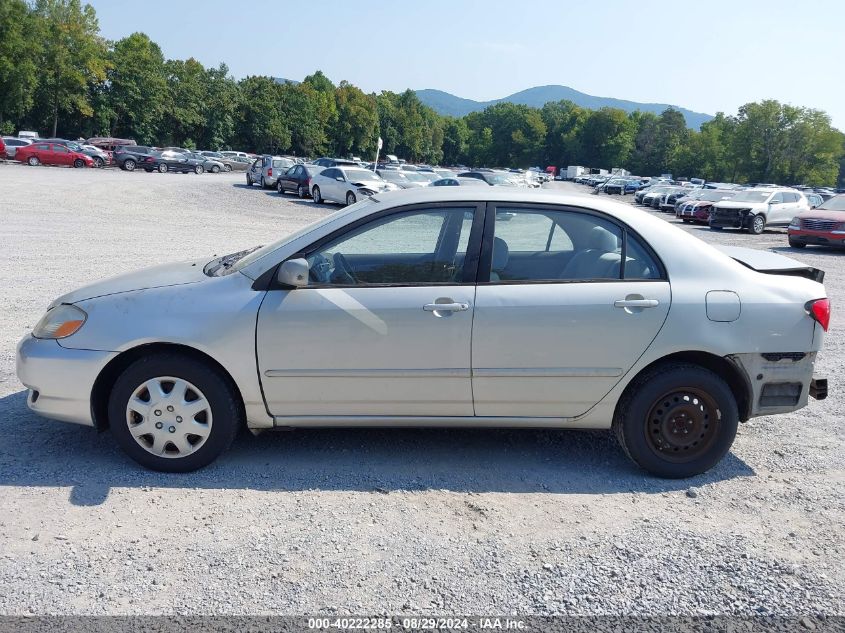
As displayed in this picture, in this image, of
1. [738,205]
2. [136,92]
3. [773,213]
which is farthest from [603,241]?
[136,92]

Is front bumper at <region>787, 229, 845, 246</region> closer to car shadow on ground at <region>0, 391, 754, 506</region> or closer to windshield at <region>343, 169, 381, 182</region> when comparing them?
windshield at <region>343, 169, 381, 182</region>

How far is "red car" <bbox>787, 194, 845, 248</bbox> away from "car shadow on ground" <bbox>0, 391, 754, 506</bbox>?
1687 cm

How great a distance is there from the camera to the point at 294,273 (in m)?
4.16

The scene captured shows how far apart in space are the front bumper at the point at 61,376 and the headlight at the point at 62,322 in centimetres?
5

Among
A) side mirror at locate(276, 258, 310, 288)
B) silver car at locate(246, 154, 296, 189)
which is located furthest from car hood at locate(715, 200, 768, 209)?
side mirror at locate(276, 258, 310, 288)

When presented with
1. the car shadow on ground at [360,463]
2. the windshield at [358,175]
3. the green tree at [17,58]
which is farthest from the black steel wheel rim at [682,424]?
the green tree at [17,58]

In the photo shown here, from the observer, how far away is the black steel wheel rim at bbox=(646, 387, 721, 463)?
434cm

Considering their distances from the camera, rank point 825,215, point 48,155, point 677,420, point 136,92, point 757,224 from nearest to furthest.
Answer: point 677,420 → point 825,215 → point 757,224 → point 48,155 → point 136,92

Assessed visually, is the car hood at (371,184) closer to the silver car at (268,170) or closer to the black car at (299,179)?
the black car at (299,179)

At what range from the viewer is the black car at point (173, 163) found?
51.0 m

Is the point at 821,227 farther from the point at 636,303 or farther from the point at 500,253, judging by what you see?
the point at 500,253

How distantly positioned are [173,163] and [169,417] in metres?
51.7

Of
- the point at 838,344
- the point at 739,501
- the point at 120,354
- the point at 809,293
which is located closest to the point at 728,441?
the point at 739,501

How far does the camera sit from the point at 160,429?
4227 millimetres
